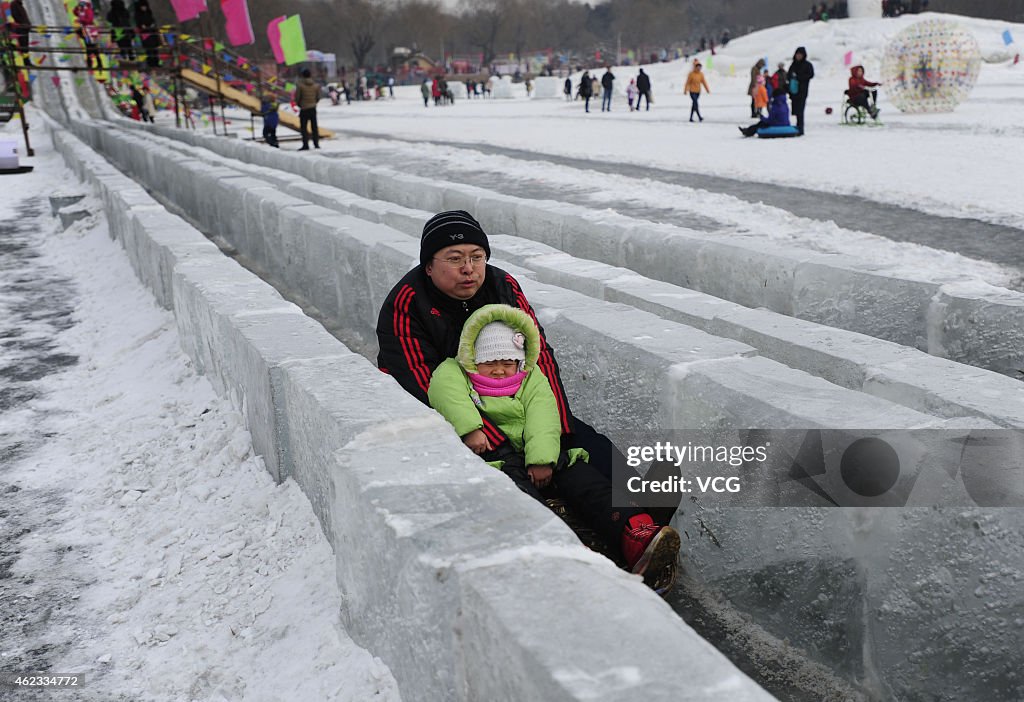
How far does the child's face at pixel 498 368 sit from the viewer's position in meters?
3.32

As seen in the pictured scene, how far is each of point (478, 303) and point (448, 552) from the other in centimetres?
167

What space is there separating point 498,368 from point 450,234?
550 millimetres

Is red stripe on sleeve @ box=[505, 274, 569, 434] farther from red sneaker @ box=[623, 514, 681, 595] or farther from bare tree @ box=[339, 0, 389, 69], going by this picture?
bare tree @ box=[339, 0, 389, 69]

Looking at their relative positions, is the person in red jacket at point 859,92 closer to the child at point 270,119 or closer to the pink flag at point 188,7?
the child at point 270,119

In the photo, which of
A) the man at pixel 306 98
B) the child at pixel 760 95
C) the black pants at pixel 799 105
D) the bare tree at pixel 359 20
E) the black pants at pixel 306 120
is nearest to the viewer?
the black pants at pixel 799 105

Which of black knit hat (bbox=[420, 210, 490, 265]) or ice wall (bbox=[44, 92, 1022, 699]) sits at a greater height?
black knit hat (bbox=[420, 210, 490, 265])

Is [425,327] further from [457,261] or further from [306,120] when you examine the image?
[306,120]

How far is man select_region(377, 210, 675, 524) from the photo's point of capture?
345 cm

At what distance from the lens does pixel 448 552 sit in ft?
6.81

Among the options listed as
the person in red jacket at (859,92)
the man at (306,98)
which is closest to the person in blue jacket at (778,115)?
the person in red jacket at (859,92)

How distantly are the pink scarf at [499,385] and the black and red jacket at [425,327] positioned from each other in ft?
0.47

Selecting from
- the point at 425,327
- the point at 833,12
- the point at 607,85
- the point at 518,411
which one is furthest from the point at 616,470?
the point at 833,12

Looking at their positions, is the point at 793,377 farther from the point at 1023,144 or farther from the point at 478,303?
the point at 1023,144

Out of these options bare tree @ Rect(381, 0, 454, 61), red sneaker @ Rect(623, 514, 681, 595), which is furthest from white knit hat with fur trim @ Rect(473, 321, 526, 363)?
Result: bare tree @ Rect(381, 0, 454, 61)
